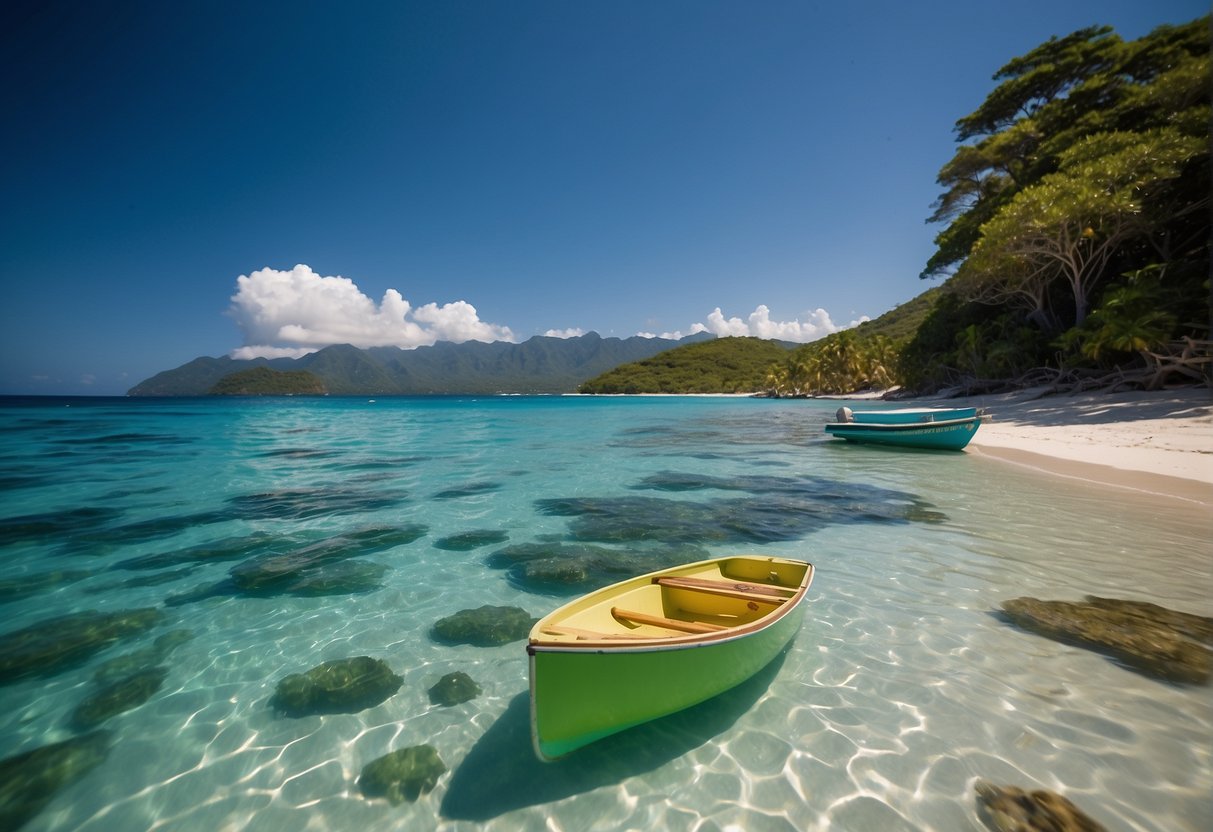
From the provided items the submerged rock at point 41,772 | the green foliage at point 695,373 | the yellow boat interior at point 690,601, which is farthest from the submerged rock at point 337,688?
the green foliage at point 695,373

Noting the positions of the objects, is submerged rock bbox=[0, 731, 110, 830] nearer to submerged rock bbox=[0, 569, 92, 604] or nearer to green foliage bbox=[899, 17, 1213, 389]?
submerged rock bbox=[0, 569, 92, 604]

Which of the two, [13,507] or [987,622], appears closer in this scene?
[987,622]

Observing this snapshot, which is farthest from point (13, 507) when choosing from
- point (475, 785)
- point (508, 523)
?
point (475, 785)

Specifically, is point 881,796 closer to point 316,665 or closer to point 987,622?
point 987,622

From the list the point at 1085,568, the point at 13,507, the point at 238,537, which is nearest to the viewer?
the point at 1085,568

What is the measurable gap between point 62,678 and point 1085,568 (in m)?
15.0

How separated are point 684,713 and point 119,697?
6442 mm

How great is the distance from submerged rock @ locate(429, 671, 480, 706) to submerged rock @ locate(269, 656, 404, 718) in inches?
19.9

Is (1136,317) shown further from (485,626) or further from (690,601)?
(485,626)

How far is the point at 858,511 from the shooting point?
38.6 feet

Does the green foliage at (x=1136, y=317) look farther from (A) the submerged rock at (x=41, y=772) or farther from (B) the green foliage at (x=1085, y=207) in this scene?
(A) the submerged rock at (x=41, y=772)

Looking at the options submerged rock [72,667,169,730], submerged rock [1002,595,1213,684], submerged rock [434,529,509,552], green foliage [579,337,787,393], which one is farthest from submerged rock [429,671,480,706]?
green foliage [579,337,787,393]

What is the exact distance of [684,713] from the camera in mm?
4598

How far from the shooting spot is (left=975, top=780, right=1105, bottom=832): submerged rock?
3.30 meters
